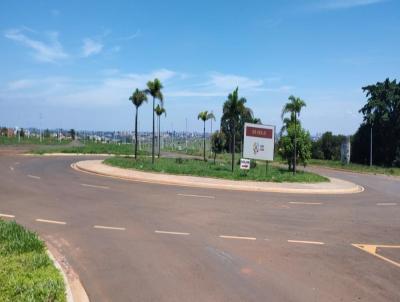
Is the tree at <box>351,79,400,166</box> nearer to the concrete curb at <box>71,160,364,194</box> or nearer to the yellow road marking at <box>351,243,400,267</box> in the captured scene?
the concrete curb at <box>71,160,364,194</box>

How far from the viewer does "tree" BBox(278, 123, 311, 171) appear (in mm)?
37625

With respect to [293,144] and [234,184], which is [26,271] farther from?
[293,144]

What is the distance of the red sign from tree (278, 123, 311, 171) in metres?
5.30

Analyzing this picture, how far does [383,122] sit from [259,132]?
3486 centimetres

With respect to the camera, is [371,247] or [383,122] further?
[383,122]

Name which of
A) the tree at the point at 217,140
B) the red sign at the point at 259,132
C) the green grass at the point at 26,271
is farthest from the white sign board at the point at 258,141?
the green grass at the point at 26,271

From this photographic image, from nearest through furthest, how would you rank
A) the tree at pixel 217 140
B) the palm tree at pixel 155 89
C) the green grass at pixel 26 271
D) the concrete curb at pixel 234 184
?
the green grass at pixel 26 271 → the concrete curb at pixel 234 184 → the palm tree at pixel 155 89 → the tree at pixel 217 140

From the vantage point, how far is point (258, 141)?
3247cm

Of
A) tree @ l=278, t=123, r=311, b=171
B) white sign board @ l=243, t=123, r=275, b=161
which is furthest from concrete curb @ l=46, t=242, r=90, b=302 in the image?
tree @ l=278, t=123, r=311, b=171

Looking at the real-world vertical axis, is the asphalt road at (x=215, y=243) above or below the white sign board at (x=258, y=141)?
below

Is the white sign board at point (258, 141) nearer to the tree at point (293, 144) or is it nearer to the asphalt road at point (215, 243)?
the tree at point (293, 144)

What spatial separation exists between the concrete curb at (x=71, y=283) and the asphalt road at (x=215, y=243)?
0.17 metres

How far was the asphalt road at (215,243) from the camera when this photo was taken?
25.4 feet

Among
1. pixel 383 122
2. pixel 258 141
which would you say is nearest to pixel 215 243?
pixel 258 141
